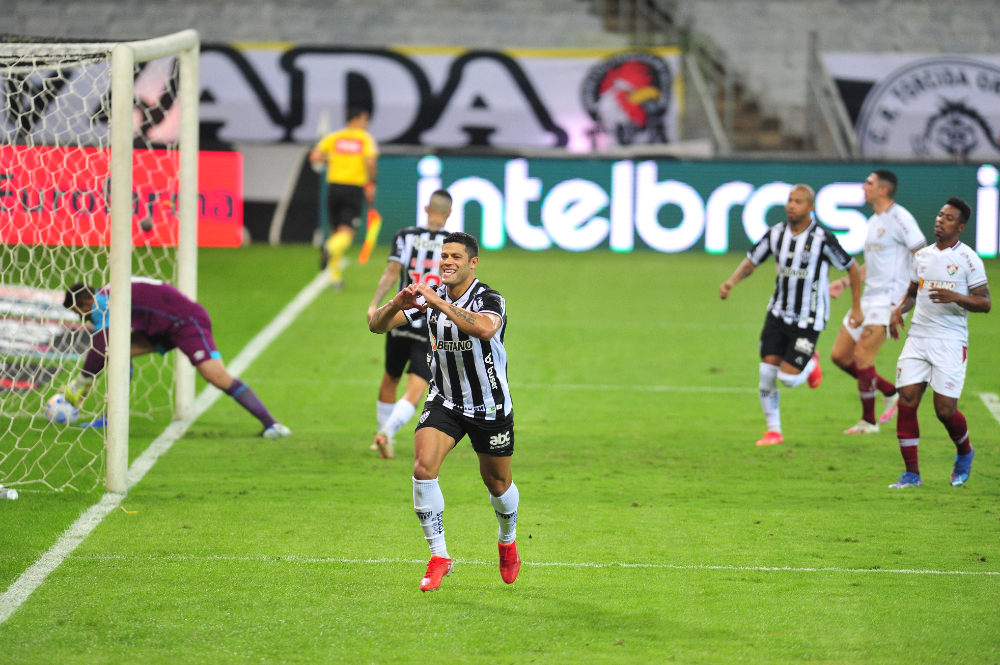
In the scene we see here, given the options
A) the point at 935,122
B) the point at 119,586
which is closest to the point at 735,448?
the point at 119,586

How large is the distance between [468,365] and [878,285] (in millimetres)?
4829

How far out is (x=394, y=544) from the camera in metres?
6.66

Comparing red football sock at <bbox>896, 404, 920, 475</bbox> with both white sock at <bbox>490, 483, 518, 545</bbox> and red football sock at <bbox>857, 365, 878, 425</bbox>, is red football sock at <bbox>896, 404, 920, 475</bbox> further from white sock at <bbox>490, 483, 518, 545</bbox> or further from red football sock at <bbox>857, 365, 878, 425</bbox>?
white sock at <bbox>490, 483, 518, 545</bbox>

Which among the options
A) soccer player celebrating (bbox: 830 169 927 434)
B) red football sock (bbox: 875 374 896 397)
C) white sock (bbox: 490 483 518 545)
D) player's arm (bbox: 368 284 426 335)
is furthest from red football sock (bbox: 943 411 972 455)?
player's arm (bbox: 368 284 426 335)

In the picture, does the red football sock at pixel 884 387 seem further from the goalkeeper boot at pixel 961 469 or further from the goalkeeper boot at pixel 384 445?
the goalkeeper boot at pixel 384 445

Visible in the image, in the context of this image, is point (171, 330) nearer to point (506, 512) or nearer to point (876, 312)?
point (506, 512)

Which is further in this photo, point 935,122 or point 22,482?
point 935,122

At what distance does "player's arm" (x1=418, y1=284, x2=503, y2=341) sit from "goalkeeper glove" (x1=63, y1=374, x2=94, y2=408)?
4.55 m

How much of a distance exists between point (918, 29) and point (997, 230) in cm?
733

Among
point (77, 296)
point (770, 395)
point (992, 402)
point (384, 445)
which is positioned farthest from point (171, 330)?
point (992, 402)

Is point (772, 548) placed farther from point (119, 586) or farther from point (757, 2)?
point (757, 2)

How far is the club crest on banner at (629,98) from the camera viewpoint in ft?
68.3

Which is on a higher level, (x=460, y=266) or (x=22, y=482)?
(x=460, y=266)

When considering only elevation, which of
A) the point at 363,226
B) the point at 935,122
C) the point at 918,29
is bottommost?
the point at 363,226
